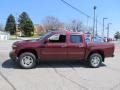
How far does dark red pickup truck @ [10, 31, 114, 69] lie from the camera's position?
11.8m

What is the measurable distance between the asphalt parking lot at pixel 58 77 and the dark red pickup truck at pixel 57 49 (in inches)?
16.2

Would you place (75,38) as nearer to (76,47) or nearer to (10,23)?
(76,47)

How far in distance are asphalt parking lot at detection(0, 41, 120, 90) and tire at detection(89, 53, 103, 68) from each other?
0.87 feet

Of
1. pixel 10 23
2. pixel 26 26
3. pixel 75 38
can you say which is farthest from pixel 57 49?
pixel 10 23

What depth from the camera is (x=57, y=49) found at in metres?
12.1

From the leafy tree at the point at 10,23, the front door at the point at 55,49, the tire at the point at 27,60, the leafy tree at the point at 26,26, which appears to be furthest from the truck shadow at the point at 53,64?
the leafy tree at the point at 10,23

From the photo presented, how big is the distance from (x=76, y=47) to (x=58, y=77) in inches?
106

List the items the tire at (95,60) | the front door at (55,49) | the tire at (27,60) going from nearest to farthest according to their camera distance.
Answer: the tire at (27,60)
the front door at (55,49)
the tire at (95,60)

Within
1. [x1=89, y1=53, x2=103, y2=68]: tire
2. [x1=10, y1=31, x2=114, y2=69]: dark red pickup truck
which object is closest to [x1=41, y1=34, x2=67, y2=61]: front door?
[x1=10, y1=31, x2=114, y2=69]: dark red pickup truck

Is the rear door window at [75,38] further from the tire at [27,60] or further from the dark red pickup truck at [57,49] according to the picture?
the tire at [27,60]

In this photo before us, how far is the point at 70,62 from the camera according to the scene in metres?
13.6

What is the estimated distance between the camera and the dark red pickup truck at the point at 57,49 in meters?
11.8

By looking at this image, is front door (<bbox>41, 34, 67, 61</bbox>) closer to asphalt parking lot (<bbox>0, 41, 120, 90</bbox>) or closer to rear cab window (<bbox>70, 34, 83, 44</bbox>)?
rear cab window (<bbox>70, 34, 83, 44</bbox>)

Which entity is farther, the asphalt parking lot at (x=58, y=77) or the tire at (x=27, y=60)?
the tire at (x=27, y=60)
